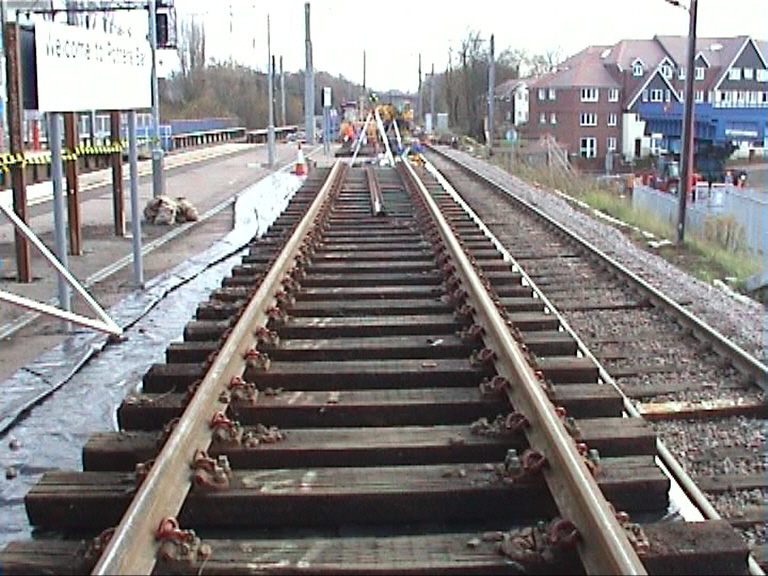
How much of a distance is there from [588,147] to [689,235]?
69336 mm

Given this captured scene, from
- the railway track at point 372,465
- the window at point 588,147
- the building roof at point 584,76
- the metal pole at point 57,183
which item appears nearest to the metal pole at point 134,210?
the metal pole at point 57,183

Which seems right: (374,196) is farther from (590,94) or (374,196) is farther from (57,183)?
(590,94)

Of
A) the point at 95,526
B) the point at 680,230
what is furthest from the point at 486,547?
the point at 680,230

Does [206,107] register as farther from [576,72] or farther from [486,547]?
[486,547]

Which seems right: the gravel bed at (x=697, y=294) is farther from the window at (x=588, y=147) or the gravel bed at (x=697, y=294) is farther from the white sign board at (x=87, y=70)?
the window at (x=588, y=147)

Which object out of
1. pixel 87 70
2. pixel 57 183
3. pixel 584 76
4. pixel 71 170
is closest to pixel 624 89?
pixel 584 76

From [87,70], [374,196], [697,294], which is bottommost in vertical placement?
[697,294]

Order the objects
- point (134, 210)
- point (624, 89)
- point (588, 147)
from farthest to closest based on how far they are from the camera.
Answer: point (624, 89)
point (588, 147)
point (134, 210)

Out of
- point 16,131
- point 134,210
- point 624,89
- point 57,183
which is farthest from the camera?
point 624,89

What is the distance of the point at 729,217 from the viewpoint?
67.5 feet

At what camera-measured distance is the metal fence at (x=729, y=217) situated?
19359mm

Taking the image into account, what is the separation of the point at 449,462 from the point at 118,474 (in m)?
1.30

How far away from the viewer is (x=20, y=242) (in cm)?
1017

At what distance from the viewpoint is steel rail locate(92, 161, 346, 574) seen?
2.84 meters
